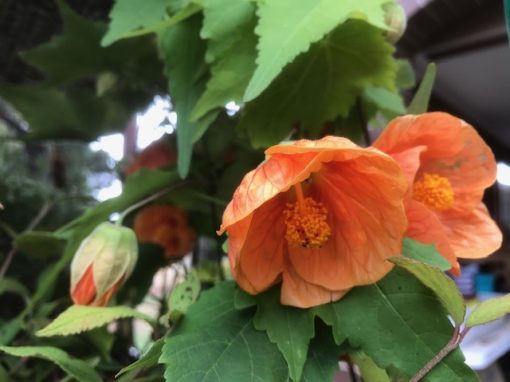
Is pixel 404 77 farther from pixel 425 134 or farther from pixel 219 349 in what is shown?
pixel 219 349

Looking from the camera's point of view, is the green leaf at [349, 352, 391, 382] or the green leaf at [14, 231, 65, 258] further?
the green leaf at [14, 231, 65, 258]

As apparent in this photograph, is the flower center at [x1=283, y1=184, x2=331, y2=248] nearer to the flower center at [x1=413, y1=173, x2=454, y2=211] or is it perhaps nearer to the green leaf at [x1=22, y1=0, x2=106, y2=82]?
the flower center at [x1=413, y1=173, x2=454, y2=211]

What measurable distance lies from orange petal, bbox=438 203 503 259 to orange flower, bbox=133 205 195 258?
0.71 feet

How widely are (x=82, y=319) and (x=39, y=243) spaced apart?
0.48 feet

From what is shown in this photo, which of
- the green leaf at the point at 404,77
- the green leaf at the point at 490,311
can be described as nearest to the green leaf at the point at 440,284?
the green leaf at the point at 490,311

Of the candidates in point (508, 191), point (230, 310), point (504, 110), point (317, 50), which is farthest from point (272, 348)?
point (508, 191)

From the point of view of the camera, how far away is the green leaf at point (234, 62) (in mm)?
293

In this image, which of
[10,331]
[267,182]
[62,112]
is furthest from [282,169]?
[62,112]

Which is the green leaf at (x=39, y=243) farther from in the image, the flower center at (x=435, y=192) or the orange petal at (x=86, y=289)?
the flower center at (x=435, y=192)

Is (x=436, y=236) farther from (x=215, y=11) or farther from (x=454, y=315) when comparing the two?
(x=215, y=11)

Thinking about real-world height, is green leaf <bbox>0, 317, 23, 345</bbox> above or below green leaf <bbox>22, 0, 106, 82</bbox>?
below

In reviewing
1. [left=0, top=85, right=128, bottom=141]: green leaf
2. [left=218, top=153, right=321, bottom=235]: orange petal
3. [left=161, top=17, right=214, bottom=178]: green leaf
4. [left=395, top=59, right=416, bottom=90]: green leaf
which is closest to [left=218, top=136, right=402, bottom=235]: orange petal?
[left=218, top=153, right=321, bottom=235]: orange petal

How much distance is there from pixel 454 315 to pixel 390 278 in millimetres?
31

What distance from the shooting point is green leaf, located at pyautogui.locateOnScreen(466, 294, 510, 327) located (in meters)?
0.21
